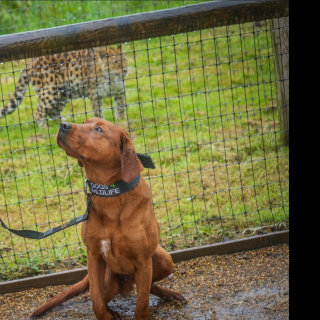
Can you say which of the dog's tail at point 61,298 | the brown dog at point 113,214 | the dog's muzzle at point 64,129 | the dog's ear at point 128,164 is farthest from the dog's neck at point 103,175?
the dog's tail at point 61,298

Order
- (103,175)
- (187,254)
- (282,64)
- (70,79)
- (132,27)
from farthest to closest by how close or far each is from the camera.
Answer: (70,79)
(282,64)
(187,254)
(132,27)
(103,175)

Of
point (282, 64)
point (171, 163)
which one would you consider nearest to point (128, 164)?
point (282, 64)

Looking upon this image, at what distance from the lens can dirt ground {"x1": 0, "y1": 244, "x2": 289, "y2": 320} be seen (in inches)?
122

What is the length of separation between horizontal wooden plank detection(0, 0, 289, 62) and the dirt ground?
1.82 m

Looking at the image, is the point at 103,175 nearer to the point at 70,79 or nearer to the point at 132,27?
the point at 132,27

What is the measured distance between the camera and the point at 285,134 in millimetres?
5211

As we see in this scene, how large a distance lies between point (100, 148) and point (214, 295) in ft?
4.91

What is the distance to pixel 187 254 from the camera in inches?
149

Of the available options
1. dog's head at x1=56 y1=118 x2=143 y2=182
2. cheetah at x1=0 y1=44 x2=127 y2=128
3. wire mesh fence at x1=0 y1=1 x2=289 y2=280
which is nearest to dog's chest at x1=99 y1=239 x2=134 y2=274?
dog's head at x1=56 y1=118 x2=143 y2=182

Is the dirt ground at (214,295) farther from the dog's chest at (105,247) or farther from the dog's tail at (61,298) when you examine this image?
the dog's chest at (105,247)

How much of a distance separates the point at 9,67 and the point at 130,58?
254 centimetres

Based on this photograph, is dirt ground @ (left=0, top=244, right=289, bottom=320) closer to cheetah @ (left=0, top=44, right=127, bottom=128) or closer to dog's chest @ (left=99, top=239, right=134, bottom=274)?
dog's chest @ (left=99, top=239, right=134, bottom=274)
